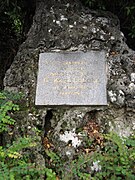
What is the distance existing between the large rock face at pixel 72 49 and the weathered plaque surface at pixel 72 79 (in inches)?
3.8

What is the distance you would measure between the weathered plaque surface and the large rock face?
0.10m

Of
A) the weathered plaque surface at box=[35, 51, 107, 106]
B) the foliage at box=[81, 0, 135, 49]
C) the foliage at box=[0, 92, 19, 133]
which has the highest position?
the foliage at box=[81, 0, 135, 49]

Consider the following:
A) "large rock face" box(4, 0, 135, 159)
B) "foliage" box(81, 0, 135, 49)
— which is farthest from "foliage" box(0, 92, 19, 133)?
"foliage" box(81, 0, 135, 49)

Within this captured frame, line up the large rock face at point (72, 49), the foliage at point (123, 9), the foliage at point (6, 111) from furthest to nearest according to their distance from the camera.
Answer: the foliage at point (123, 9) → the large rock face at point (72, 49) → the foliage at point (6, 111)

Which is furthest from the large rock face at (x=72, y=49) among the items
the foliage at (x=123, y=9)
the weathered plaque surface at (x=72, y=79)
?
the foliage at (x=123, y=9)

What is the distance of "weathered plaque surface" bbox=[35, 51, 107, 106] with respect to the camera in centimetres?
367

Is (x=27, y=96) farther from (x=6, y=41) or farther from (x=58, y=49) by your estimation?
(x=6, y=41)

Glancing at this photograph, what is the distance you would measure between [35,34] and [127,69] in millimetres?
1404

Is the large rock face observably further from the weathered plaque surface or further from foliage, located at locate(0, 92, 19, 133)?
foliage, located at locate(0, 92, 19, 133)

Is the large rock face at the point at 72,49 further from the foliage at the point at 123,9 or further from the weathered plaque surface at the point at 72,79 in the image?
the foliage at the point at 123,9

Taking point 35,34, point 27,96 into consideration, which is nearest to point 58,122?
point 27,96

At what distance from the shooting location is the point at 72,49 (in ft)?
13.4

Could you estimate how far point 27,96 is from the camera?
3.88 m

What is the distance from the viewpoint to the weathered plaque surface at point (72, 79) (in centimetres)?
367
